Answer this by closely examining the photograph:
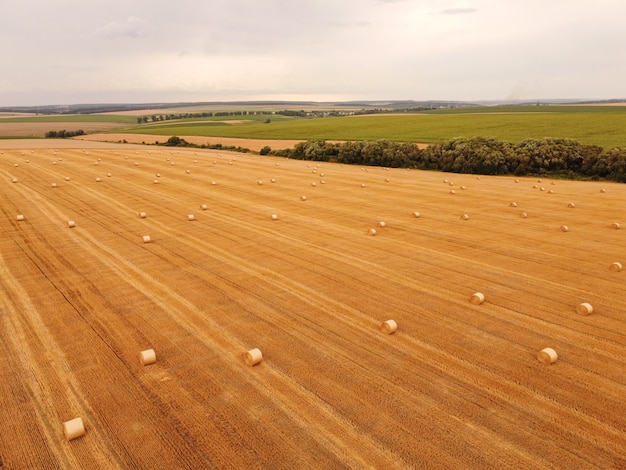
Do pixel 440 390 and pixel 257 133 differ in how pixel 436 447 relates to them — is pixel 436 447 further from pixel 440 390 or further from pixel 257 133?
pixel 257 133

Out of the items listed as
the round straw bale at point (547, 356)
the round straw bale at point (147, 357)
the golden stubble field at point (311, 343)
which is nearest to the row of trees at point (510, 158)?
the golden stubble field at point (311, 343)

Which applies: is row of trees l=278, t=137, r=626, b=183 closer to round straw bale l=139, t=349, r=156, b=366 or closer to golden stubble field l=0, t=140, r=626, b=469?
golden stubble field l=0, t=140, r=626, b=469

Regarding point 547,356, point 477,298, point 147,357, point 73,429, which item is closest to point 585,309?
point 477,298

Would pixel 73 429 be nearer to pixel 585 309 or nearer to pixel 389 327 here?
pixel 389 327

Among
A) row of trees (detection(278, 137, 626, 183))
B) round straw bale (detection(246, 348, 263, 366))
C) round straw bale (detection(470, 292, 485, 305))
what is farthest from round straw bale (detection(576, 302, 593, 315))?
row of trees (detection(278, 137, 626, 183))

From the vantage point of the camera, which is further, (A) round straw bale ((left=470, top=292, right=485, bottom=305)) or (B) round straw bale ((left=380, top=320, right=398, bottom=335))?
(A) round straw bale ((left=470, top=292, right=485, bottom=305))

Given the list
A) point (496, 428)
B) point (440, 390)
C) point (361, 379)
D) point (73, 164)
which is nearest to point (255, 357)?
point (361, 379)
